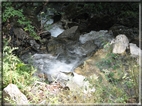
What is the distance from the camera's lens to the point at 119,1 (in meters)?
7.87

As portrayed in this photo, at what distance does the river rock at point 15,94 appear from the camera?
137 inches

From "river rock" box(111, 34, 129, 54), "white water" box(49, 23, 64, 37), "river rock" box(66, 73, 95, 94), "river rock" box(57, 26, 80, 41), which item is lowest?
"river rock" box(66, 73, 95, 94)

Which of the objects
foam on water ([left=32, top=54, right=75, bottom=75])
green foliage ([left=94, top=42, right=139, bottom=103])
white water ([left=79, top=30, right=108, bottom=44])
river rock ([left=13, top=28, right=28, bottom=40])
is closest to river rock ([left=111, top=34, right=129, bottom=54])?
white water ([left=79, top=30, right=108, bottom=44])

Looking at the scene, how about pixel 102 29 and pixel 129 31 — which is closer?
pixel 129 31

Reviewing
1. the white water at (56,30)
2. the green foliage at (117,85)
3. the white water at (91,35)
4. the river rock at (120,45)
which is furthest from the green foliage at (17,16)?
the green foliage at (117,85)

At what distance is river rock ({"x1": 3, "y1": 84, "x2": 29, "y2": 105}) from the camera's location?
11.4 ft

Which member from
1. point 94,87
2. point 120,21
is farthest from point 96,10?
point 94,87

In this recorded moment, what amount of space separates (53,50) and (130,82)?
341cm

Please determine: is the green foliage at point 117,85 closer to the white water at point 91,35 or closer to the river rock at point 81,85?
the river rock at point 81,85

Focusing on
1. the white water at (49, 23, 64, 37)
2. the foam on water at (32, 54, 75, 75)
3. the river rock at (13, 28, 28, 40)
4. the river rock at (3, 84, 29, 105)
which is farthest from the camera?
the white water at (49, 23, 64, 37)

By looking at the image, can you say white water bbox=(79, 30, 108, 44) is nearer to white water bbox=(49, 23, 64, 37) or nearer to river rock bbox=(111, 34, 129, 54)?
white water bbox=(49, 23, 64, 37)

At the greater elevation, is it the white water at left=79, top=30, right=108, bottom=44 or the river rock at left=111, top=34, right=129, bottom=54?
the white water at left=79, top=30, right=108, bottom=44

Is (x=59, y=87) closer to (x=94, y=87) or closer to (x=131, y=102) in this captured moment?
(x=94, y=87)

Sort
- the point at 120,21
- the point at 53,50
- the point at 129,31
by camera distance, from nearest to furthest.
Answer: the point at 53,50 < the point at 129,31 < the point at 120,21
